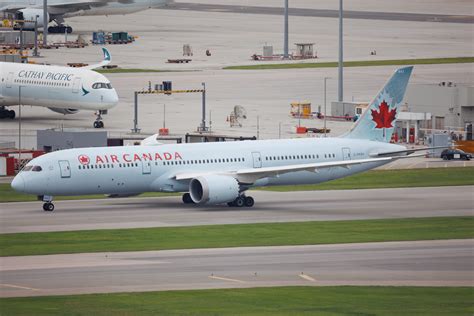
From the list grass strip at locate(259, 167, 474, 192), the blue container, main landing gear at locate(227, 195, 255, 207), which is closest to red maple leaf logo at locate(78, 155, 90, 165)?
main landing gear at locate(227, 195, 255, 207)

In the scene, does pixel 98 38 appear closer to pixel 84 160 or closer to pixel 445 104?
pixel 445 104

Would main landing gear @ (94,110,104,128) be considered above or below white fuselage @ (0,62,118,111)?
below

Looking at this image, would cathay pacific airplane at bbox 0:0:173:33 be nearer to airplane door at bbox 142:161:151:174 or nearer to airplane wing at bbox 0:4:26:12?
airplane wing at bbox 0:4:26:12

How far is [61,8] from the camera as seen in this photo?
189750 mm

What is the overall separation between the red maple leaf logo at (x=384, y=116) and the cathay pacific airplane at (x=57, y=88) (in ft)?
117

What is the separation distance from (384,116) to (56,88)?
39249mm

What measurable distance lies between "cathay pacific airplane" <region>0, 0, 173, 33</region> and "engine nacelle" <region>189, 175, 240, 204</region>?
106589 mm

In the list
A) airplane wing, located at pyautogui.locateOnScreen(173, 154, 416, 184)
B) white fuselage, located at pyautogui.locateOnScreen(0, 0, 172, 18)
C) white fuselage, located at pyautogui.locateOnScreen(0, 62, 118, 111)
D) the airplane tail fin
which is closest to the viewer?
airplane wing, located at pyautogui.locateOnScreen(173, 154, 416, 184)

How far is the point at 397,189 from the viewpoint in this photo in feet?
295

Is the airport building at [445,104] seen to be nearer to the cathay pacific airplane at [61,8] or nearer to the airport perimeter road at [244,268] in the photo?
the airport perimeter road at [244,268]

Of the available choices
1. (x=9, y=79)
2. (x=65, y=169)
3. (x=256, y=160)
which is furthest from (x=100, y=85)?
(x=65, y=169)

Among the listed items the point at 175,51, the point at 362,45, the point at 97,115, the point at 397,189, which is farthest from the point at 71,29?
the point at 397,189

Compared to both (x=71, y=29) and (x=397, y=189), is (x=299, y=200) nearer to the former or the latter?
(x=397, y=189)

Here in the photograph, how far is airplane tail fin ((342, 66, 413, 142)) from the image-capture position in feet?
286
